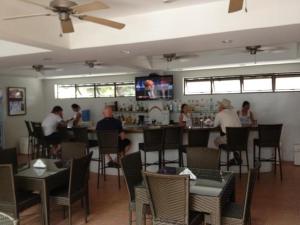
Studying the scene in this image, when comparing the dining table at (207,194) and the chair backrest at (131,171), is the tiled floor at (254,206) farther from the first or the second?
the dining table at (207,194)

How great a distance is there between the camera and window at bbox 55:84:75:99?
32.8ft

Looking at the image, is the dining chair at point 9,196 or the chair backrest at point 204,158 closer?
the dining chair at point 9,196

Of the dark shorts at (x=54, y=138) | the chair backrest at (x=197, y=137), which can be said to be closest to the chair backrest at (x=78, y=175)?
the chair backrest at (x=197, y=137)

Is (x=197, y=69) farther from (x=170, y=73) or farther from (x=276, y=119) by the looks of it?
(x=276, y=119)

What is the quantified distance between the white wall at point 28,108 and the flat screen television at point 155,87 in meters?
3.73

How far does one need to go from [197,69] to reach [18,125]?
561 centimetres

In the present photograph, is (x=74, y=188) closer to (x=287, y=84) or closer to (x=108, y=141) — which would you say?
(x=108, y=141)

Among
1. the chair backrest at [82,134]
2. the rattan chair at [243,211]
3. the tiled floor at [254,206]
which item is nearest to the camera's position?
the rattan chair at [243,211]

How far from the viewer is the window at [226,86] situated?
7.64 meters

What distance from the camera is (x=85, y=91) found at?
9.74m

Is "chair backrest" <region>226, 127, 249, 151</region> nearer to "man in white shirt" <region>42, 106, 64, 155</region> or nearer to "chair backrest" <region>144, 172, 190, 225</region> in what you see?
"chair backrest" <region>144, 172, 190, 225</region>

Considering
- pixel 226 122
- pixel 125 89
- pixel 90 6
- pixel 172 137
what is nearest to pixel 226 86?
pixel 226 122

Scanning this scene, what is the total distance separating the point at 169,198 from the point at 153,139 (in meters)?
2.56

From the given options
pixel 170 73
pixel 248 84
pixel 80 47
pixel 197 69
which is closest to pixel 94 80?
pixel 170 73
